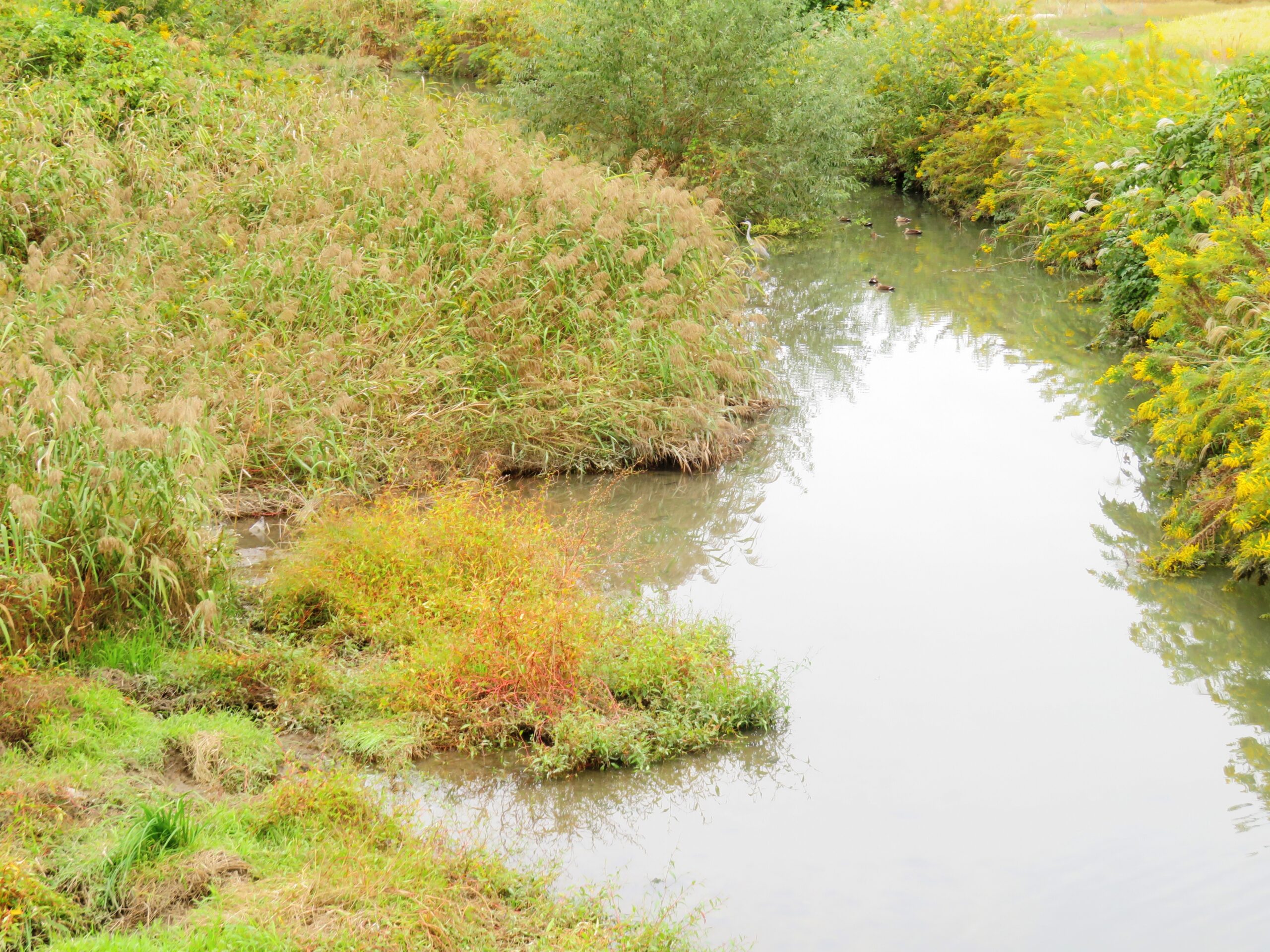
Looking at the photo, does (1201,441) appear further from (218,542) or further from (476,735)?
(218,542)

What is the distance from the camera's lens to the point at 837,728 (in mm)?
5293

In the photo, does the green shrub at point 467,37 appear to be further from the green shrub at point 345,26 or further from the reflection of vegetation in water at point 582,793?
the reflection of vegetation in water at point 582,793

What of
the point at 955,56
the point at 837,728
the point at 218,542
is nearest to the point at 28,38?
the point at 218,542

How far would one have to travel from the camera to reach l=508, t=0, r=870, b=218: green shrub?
13.8 m

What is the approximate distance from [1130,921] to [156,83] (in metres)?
10.0

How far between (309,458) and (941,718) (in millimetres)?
3961

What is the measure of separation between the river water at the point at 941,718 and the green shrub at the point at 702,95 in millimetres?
5748

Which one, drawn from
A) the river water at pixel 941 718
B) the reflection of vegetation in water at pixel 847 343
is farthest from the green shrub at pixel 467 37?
the river water at pixel 941 718

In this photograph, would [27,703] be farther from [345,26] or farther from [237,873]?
[345,26]

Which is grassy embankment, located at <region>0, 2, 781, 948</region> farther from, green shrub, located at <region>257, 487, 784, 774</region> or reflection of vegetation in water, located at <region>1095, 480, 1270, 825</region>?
reflection of vegetation in water, located at <region>1095, 480, 1270, 825</region>

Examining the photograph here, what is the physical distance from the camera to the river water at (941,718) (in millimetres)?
4211

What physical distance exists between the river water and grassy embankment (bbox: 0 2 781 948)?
12.5 inches

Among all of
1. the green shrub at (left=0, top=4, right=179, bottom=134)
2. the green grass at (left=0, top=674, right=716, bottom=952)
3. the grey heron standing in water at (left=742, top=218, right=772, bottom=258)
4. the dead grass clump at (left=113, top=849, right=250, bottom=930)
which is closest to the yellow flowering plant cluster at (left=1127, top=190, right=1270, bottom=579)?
the grey heron standing in water at (left=742, top=218, right=772, bottom=258)

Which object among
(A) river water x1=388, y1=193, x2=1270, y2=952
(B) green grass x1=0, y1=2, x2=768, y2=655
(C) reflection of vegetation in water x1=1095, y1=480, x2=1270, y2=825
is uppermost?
(B) green grass x1=0, y1=2, x2=768, y2=655
